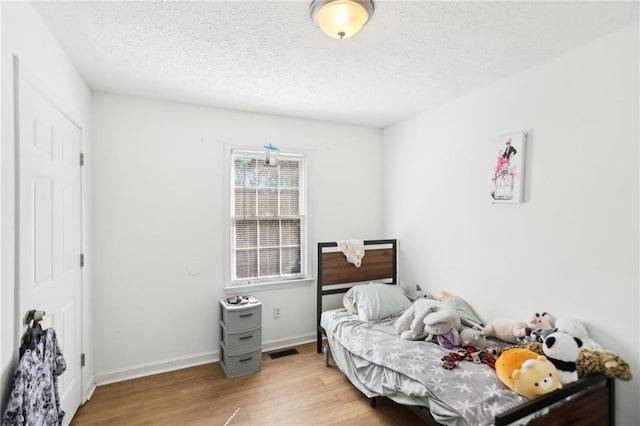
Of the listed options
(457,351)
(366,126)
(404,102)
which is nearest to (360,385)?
(457,351)

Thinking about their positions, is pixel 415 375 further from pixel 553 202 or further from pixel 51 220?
pixel 51 220

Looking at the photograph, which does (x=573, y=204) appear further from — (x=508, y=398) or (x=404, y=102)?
(x=404, y=102)

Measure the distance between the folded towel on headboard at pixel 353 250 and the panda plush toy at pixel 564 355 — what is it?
1.95 meters

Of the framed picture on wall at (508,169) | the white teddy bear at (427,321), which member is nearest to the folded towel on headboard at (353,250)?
the white teddy bear at (427,321)

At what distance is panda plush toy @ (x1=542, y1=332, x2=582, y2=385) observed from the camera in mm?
1748

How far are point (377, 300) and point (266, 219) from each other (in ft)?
4.70

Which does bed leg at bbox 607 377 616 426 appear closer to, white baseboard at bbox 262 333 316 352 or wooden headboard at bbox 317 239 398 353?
wooden headboard at bbox 317 239 398 353

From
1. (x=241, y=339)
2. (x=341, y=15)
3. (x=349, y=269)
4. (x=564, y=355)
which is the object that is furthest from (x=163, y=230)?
(x=564, y=355)

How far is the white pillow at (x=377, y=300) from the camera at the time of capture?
3.05 m

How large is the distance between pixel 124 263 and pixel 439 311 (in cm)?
273

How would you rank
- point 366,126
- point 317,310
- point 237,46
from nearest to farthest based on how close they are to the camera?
point 237,46
point 317,310
point 366,126

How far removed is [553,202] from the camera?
2242mm

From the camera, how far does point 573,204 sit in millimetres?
2123

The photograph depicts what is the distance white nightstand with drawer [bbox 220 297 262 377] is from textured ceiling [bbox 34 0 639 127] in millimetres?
1976
